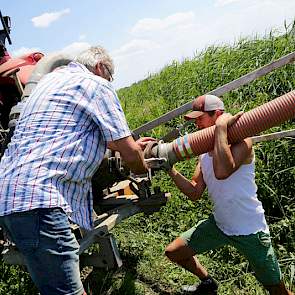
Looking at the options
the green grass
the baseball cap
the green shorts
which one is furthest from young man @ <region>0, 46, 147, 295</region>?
the green grass

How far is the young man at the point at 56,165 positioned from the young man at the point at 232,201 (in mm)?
611

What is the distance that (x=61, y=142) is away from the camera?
2.30m

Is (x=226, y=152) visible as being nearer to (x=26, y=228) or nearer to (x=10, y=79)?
(x=26, y=228)

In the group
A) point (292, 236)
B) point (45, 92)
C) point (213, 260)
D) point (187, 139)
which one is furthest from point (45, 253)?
point (292, 236)

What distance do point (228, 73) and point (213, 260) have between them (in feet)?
11.2

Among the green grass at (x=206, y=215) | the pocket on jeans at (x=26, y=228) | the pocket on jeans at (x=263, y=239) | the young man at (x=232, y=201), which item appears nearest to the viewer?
the pocket on jeans at (x=26, y=228)

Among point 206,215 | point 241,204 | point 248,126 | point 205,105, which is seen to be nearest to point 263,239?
point 241,204

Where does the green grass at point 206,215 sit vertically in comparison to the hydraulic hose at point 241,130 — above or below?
below

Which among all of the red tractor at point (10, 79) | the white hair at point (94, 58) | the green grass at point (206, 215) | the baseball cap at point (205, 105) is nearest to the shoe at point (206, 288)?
the green grass at point (206, 215)

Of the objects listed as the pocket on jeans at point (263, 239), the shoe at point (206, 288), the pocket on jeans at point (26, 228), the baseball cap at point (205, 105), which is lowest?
the shoe at point (206, 288)

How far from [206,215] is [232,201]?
5.53 feet

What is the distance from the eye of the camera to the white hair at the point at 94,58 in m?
2.57

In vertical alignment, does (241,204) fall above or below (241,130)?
below

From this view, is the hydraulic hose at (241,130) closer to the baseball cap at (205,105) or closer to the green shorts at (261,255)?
the baseball cap at (205,105)
